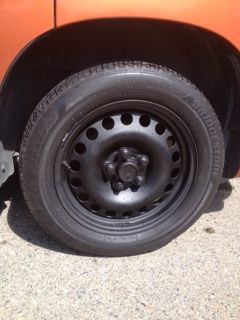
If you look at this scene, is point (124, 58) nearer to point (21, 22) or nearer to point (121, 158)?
point (121, 158)

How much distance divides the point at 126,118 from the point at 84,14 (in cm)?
62

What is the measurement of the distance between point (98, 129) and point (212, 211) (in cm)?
111

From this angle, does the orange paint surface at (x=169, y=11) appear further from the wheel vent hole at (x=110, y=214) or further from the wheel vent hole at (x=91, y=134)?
the wheel vent hole at (x=110, y=214)

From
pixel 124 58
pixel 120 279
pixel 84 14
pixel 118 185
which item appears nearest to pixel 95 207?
pixel 118 185

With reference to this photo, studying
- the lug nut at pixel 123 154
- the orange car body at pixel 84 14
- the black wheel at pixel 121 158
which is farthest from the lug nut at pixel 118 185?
the orange car body at pixel 84 14

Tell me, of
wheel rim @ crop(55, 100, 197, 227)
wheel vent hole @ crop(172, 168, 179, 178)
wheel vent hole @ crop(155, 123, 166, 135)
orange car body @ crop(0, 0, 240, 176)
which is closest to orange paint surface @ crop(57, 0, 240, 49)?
orange car body @ crop(0, 0, 240, 176)

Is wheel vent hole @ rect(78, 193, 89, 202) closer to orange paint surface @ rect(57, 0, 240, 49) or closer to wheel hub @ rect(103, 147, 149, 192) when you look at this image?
wheel hub @ rect(103, 147, 149, 192)

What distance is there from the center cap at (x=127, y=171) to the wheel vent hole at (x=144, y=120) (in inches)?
8.8

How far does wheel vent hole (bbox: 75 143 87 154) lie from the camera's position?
9.07 feet

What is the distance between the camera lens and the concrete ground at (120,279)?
255cm

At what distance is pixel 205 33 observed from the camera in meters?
2.58

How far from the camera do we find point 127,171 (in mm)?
2807

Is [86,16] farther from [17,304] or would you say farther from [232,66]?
[17,304]

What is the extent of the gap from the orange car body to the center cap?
794 millimetres
